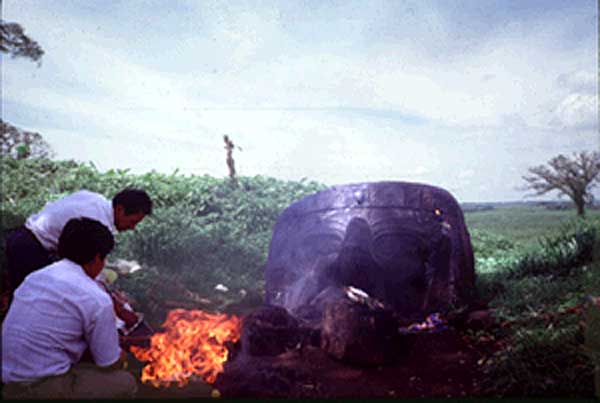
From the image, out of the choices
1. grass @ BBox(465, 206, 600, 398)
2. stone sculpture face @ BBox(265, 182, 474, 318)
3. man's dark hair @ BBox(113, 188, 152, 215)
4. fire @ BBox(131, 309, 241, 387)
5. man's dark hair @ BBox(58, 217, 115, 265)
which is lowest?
fire @ BBox(131, 309, 241, 387)

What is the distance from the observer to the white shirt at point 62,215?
3.33 meters

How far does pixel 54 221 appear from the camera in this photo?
334cm

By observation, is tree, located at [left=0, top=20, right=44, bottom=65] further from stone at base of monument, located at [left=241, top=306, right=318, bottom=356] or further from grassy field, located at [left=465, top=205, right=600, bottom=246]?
grassy field, located at [left=465, top=205, right=600, bottom=246]

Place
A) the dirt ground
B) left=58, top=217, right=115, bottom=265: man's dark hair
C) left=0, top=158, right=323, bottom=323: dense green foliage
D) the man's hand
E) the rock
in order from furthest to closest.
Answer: left=0, top=158, right=323, bottom=323: dense green foliage < the rock < the man's hand < the dirt ground < left=58, top=217, right=115, bottom=265: man's dark hair

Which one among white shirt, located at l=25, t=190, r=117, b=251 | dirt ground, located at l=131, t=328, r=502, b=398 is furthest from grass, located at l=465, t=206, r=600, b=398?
white shirt, located at l=25, t=190, r=117, b=251

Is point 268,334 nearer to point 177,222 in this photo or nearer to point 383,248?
point 383,248

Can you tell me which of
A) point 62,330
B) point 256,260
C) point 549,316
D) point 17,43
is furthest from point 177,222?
point 549,316

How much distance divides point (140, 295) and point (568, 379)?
182 inches

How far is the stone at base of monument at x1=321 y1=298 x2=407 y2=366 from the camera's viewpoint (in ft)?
11.2

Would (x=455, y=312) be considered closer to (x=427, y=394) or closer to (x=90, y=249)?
(x=427, y=394)

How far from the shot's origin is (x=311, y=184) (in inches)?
475

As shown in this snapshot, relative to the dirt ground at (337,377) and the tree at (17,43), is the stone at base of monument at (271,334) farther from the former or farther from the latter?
the tree at (17,43)

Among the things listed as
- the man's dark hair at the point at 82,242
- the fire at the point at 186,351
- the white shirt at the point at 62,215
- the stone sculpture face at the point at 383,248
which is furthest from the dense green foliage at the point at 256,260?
the man's dark hair at the point at 82,242

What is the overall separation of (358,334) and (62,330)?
202 cm
